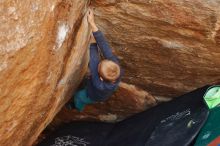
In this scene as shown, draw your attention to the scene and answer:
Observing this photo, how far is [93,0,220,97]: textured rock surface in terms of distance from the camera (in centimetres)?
360

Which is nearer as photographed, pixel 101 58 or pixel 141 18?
pixel 141 18

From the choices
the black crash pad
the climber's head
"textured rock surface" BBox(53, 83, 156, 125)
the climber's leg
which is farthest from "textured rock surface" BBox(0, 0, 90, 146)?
"textured rock surface" BBox(53, 83, 156, 125)

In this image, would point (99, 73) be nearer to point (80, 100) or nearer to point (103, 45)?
point (103, 45)

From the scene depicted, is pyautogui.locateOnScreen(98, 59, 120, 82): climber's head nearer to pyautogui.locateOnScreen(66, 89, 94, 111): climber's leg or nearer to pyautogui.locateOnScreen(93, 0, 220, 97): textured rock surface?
pyautogui.locateOnScreen(93, 0, 220, 97): textured rock surface

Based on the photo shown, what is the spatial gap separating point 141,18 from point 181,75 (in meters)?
0.91

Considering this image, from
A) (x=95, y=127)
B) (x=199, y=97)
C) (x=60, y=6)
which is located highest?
(x=60, y=6)

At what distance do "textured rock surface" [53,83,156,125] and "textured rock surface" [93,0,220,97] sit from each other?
0.15m

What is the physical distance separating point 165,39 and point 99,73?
2.17 feet

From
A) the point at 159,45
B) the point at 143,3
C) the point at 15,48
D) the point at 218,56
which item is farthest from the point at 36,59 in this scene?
the point at 218,56

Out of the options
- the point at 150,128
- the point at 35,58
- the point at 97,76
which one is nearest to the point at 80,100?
the point at 97,76

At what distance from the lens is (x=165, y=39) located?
3920mm

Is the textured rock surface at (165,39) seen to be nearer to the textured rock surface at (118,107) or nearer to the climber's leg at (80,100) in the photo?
the textured rock surface at (118,107)

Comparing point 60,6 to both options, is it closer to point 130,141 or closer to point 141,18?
point 141,18

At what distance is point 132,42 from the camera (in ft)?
13.3
